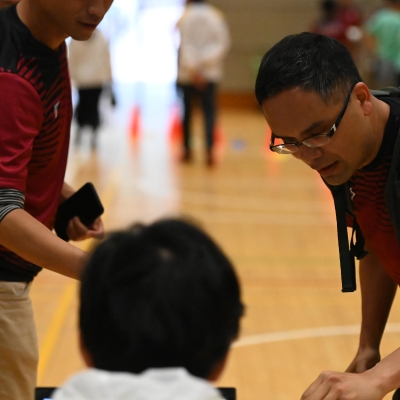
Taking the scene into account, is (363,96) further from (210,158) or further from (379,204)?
(210,158)

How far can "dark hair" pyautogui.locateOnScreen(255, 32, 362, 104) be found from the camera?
59.4 inches

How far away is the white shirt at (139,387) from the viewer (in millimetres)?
937

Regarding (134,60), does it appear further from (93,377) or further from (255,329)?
(93,377)

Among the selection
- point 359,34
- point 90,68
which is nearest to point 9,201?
point 90,68

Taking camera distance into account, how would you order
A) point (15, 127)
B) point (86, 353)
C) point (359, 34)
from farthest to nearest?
point (359, 34) < point (15, 127) < point (86, 353)

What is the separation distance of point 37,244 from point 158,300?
2.21 feet

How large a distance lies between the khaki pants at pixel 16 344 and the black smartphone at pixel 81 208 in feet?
0.67

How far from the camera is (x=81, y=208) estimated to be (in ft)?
6.67

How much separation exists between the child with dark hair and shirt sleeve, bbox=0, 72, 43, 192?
62 cm

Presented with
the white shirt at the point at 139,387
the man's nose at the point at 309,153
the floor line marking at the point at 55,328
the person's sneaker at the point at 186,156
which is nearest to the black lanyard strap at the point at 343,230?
the man's nose at the point at 309,153

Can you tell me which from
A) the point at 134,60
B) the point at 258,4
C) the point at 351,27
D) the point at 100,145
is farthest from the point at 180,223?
the point at 134,60

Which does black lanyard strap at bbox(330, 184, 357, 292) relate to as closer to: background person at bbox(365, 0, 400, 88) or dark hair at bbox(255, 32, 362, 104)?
dark hair at bbox(255, 32, 362, 104)

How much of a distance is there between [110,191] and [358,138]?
16.7 feet

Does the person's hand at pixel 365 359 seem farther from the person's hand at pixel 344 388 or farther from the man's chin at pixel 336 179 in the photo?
the man's chin at pixel 336 179
